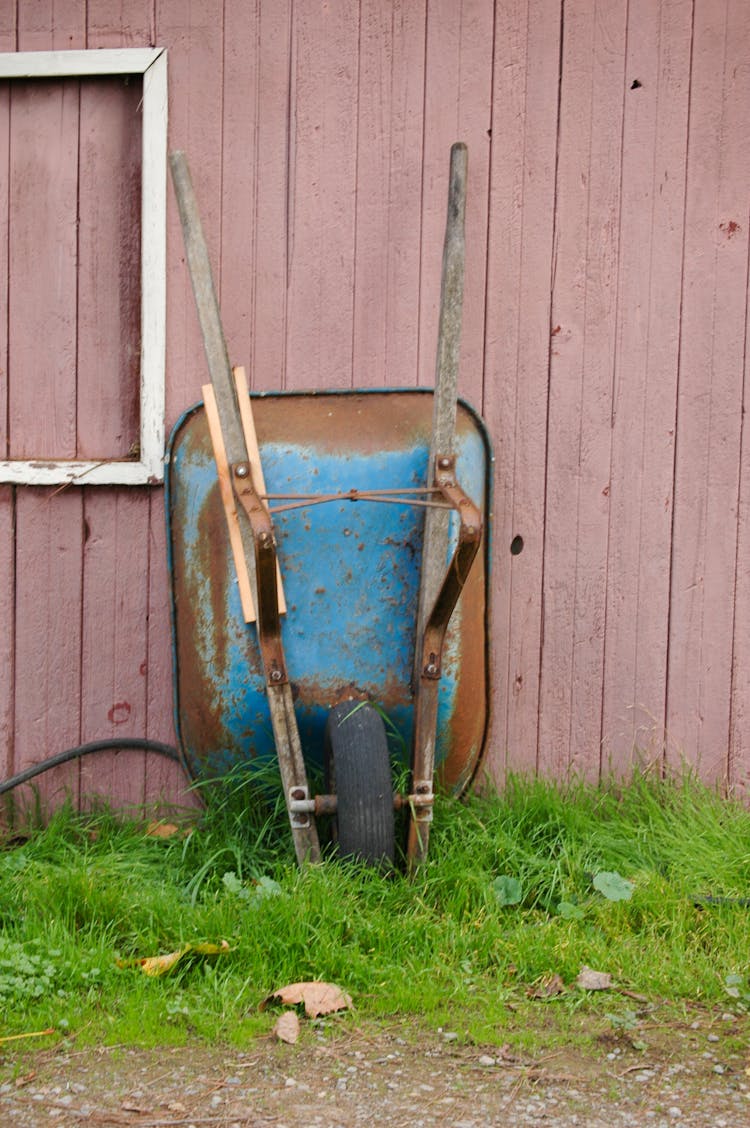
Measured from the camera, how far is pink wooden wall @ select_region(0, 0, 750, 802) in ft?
10.9

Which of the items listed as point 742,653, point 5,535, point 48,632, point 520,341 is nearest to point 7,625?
point 48,632

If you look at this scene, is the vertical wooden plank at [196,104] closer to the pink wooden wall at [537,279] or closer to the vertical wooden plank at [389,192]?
the pink wooden wall at [537,279]

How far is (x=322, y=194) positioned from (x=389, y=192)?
7.8 inches

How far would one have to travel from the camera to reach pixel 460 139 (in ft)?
10.9

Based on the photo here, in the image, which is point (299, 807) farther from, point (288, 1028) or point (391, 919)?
point (288, 1028)

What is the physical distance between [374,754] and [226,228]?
Result: 1669 millimetres

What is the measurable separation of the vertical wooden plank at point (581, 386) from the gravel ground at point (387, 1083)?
4.11ft

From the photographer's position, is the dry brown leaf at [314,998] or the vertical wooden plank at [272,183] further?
the vertical wooden plank at [272,183]

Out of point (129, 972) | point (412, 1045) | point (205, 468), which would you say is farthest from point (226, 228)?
point (412, 1045)

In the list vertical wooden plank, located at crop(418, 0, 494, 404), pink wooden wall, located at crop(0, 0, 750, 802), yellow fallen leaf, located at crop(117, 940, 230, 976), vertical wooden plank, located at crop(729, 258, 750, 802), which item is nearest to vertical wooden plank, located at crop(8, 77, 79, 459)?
pink wooden wall, located at crop(0, 0, 750, 802)

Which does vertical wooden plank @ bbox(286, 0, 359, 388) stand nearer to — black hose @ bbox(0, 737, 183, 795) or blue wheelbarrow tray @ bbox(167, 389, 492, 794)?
blue wheelbarrow tray @ bbox(167, 389, 492, 794)

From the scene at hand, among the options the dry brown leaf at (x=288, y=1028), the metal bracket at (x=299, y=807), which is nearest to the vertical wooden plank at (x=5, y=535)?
the metal bracket at (x=299, y=807)

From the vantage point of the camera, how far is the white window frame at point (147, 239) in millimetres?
3332

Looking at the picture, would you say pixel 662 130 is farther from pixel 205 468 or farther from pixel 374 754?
pixel 374 754
